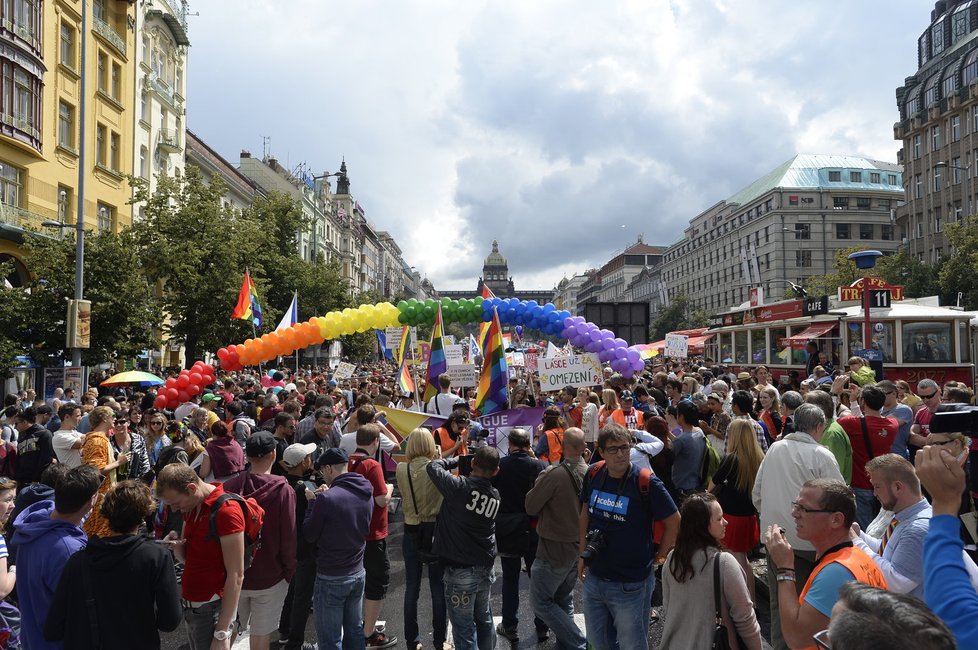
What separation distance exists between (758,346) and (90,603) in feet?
67.2

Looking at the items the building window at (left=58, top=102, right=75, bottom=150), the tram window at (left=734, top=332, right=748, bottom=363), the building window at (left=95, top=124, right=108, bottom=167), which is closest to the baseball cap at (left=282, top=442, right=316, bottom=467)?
the tram window at (left=734, top=332, right=748, bottom=363)

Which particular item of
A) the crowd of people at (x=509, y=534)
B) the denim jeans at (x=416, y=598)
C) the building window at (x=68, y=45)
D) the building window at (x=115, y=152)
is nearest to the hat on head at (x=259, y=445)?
the crowd of people at (x=509, y=534)

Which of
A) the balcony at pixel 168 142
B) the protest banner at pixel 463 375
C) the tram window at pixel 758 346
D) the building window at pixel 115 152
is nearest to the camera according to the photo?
the protest banner at pixel 463 375

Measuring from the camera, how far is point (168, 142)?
35.1m

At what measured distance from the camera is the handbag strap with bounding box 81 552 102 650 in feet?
11.1

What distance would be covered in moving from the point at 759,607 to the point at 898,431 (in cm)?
209

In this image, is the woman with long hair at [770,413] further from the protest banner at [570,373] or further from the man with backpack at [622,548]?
the man with backpack at [622,548]

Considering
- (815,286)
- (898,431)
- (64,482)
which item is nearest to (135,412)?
(64,482)

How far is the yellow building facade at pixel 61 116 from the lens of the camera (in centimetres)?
2311

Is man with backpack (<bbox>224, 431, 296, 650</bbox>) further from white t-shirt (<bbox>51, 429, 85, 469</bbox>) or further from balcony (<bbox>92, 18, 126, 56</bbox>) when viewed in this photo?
balcony (<bbox>92, 18, 126, 56</bbox>)

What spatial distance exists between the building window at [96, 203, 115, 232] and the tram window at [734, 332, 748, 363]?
2461 cm

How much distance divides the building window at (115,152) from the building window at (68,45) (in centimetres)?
379

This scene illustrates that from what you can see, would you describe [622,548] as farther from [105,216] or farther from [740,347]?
[105,216]

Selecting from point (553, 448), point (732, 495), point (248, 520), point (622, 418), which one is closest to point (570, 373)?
point (622, 418)
